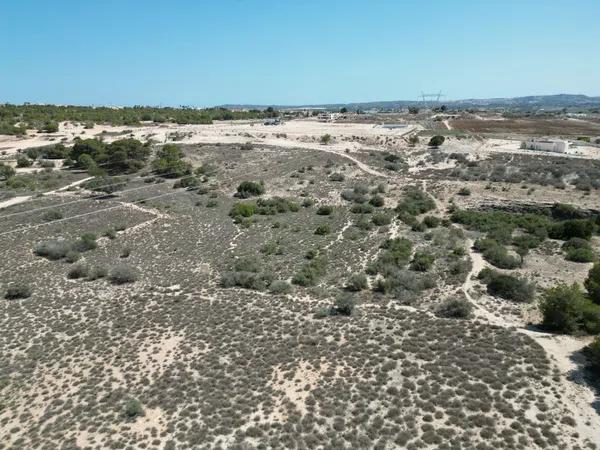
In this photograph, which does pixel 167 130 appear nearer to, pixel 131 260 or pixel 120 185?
pixel 120 185

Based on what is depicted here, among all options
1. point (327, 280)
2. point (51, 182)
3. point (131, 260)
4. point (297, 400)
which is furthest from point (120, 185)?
point (297, 400)

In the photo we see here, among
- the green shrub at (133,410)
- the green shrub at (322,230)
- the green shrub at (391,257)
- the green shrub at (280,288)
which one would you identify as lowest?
the green shrub at (133,410)

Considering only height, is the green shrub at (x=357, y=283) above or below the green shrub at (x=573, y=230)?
below

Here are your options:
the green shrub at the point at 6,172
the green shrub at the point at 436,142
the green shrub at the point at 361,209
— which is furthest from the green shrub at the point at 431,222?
the green shrub at the point at 6,172

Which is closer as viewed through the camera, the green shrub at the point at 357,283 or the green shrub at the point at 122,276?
the green shrub at the point at 357,283

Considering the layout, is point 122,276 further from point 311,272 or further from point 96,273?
point 311,272

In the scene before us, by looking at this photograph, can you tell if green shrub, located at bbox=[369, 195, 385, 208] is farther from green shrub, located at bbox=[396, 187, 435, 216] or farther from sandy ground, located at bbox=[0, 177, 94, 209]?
sandy ground, located at bbox=[0, 177, 94, 209]

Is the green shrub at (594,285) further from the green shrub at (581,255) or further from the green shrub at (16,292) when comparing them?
the green shrub at (16,292)
